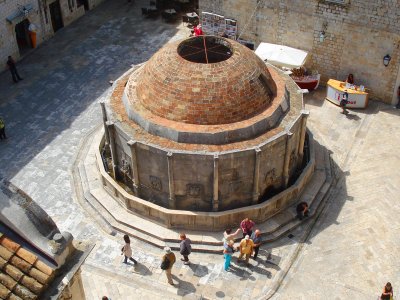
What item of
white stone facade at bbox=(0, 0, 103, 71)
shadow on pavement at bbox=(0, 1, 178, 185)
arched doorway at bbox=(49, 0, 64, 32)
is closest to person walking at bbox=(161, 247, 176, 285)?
shadow on pavement at bbox=(0, 1, 178, 185)

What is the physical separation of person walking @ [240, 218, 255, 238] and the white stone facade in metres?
17.6

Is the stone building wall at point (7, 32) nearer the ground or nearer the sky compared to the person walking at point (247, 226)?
nearer the sky

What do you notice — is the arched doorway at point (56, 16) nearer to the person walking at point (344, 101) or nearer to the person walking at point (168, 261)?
the person walking at point (344, 101)

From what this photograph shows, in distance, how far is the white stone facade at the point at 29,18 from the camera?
28.1m

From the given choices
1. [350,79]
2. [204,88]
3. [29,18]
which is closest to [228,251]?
[204,88]

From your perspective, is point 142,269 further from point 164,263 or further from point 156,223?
point 156,223

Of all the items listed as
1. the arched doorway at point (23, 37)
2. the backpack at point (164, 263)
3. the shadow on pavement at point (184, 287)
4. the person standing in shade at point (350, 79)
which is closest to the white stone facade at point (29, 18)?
the arched doorway at point (23, 37)

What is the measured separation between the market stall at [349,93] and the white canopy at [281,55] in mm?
1977

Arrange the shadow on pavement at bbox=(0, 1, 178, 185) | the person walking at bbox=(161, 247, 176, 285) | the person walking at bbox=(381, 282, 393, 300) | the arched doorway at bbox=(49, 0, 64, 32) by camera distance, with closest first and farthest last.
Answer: the person walking at bbox=(381, 282, 393, 300) < the person walking at bbox=(161, 247, 176, 285) < the shadow on pavement at bbox=(0, 1, 178, 185) < the arched doorway at bbox=(49, 0, 64, 32)

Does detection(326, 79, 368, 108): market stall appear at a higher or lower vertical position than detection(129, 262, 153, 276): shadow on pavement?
higher

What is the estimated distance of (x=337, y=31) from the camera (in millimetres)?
25562

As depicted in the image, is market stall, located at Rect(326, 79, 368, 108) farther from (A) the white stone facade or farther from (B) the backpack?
(A) the white stone facade

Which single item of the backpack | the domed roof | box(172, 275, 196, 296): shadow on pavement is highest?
the domed roof

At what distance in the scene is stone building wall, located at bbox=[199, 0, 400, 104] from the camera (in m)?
24.4
